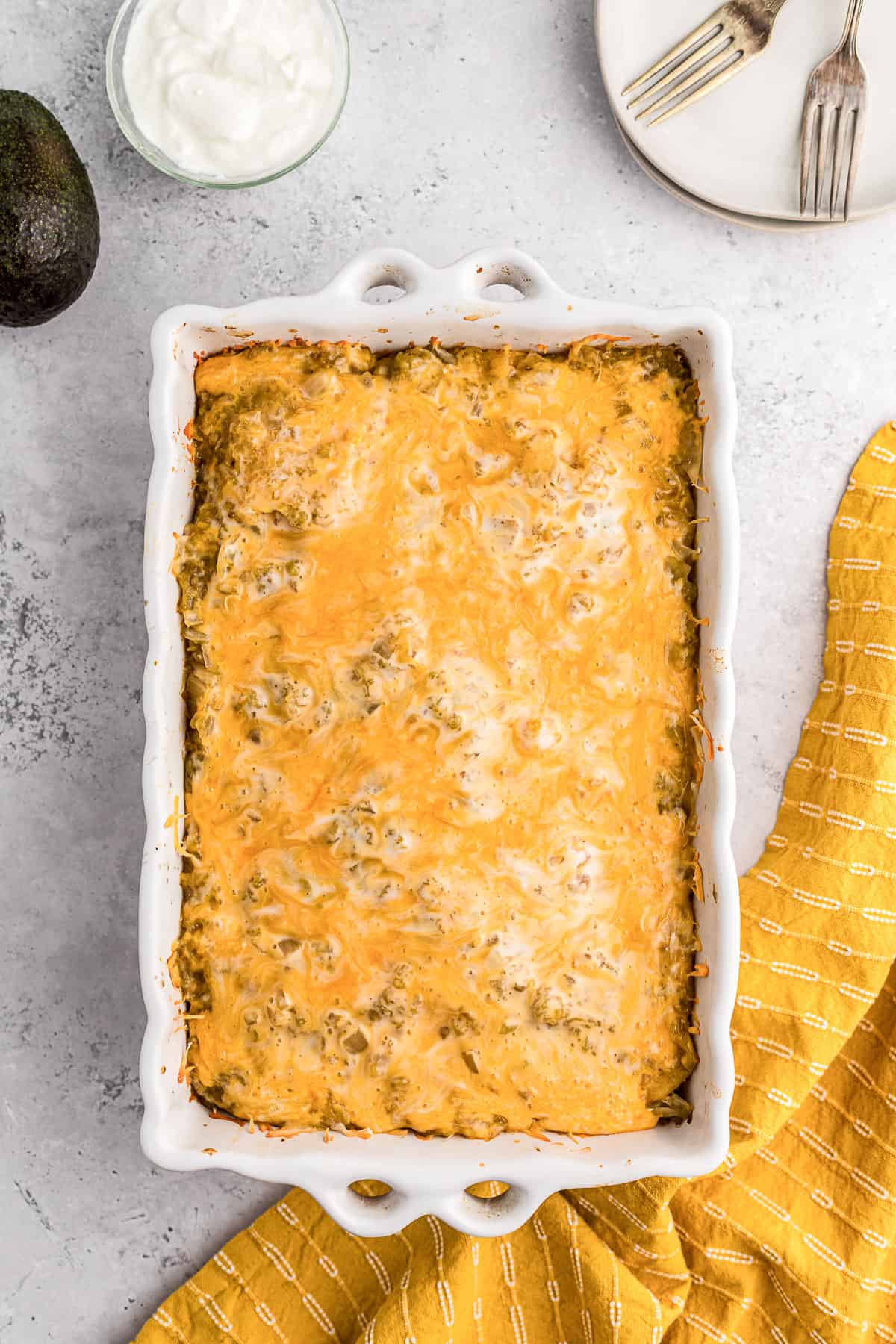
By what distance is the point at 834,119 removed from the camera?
1791 mm

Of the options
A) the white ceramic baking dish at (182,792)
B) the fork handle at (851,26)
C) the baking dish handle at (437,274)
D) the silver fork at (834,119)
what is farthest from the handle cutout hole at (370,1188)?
the fork handle at (851,26)

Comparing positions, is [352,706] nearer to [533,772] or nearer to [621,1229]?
[533,772]

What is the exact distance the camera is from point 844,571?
1876 mm

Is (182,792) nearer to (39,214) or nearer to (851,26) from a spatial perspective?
(39,214)

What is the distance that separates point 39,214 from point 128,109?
0.26 meters

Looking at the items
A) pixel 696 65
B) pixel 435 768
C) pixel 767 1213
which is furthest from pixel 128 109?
pixel 767 1213

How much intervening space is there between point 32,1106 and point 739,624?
139 cm

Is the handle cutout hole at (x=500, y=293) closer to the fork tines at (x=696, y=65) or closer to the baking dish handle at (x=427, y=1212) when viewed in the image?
the fork tines at (x=696, y=65)

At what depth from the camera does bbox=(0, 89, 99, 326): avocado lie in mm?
1561

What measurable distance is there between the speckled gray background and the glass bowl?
11 cm

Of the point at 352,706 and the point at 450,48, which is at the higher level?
the point at 450,48

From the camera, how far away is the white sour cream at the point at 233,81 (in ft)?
5.39

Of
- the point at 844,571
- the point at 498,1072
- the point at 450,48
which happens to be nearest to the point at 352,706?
the point at 498,1072

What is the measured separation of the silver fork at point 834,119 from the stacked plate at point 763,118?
2 cm
